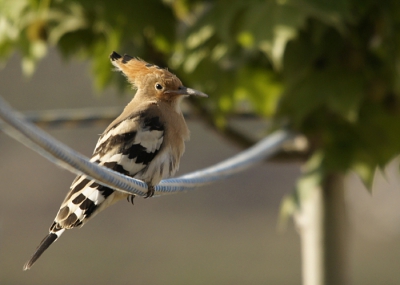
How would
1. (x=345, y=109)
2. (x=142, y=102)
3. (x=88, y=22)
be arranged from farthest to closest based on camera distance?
(x=88, y=22) → (x=345, y=109) → (x=142, y=102)

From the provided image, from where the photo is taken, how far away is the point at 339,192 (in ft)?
12.3

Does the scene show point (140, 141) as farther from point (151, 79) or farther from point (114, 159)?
point (151, 79)

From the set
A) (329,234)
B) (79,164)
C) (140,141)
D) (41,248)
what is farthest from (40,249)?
(329,234)

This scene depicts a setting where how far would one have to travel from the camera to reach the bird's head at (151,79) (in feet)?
8.52

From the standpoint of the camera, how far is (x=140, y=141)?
246cm

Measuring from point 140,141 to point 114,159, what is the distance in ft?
0.48

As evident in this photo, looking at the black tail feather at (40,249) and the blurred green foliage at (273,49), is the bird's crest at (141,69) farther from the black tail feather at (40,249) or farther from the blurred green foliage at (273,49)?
the black tail feather at (40,249)

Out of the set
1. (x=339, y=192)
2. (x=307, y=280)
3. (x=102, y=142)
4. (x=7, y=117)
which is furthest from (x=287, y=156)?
(x=7, y=117)

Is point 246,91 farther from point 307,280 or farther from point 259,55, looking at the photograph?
point 307,280

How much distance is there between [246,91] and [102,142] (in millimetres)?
1395

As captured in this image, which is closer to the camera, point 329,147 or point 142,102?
point 142,102

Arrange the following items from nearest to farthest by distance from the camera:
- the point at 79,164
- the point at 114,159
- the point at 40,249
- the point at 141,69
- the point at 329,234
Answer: the point at 79,164
the point at 40,249
the point at 114,159
the point at 141,69
the point at 329,234

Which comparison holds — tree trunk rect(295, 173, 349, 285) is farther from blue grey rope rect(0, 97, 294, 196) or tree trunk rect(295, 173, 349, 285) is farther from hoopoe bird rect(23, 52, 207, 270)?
hoopoe bird rect(23, 52, 207, 270)

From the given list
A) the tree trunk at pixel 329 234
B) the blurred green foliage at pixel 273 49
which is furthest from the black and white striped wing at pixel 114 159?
the tree trunk at pixel 329 234
